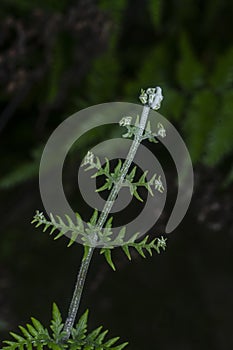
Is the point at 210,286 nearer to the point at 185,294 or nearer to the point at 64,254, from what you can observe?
the point at 185,294

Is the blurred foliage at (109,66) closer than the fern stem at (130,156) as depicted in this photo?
No

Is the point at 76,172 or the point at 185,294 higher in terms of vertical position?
the point at 76,172

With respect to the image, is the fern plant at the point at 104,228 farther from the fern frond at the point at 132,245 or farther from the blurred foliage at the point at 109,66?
the blurred foliage at the point at 109,66

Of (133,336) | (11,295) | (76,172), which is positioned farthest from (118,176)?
(76,172)

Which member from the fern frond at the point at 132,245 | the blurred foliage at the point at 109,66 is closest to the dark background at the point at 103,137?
the blurred foliage at the point at 109,66

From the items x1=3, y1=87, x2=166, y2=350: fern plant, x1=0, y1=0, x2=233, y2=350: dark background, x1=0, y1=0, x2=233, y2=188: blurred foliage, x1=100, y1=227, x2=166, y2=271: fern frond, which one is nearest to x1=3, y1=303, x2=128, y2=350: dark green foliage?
x1=3, y1=87, x2=166, y2=350: fern plant

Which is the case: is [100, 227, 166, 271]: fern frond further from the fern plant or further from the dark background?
the dark background

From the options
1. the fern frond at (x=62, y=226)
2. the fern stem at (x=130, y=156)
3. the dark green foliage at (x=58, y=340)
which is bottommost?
the dark green foliage at (x=58, y=340)

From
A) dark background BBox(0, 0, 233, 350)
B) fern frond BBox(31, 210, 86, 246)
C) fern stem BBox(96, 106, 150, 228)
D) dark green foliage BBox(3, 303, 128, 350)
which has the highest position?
dark background BBox(0, 0, 233, 350)

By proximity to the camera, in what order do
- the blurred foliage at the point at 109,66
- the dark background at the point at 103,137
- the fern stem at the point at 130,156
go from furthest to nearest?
1. the blurred foliage at the point at 109,66
2. the dark background at the point at 103,137
3. the fern stem at the point at 130,156
